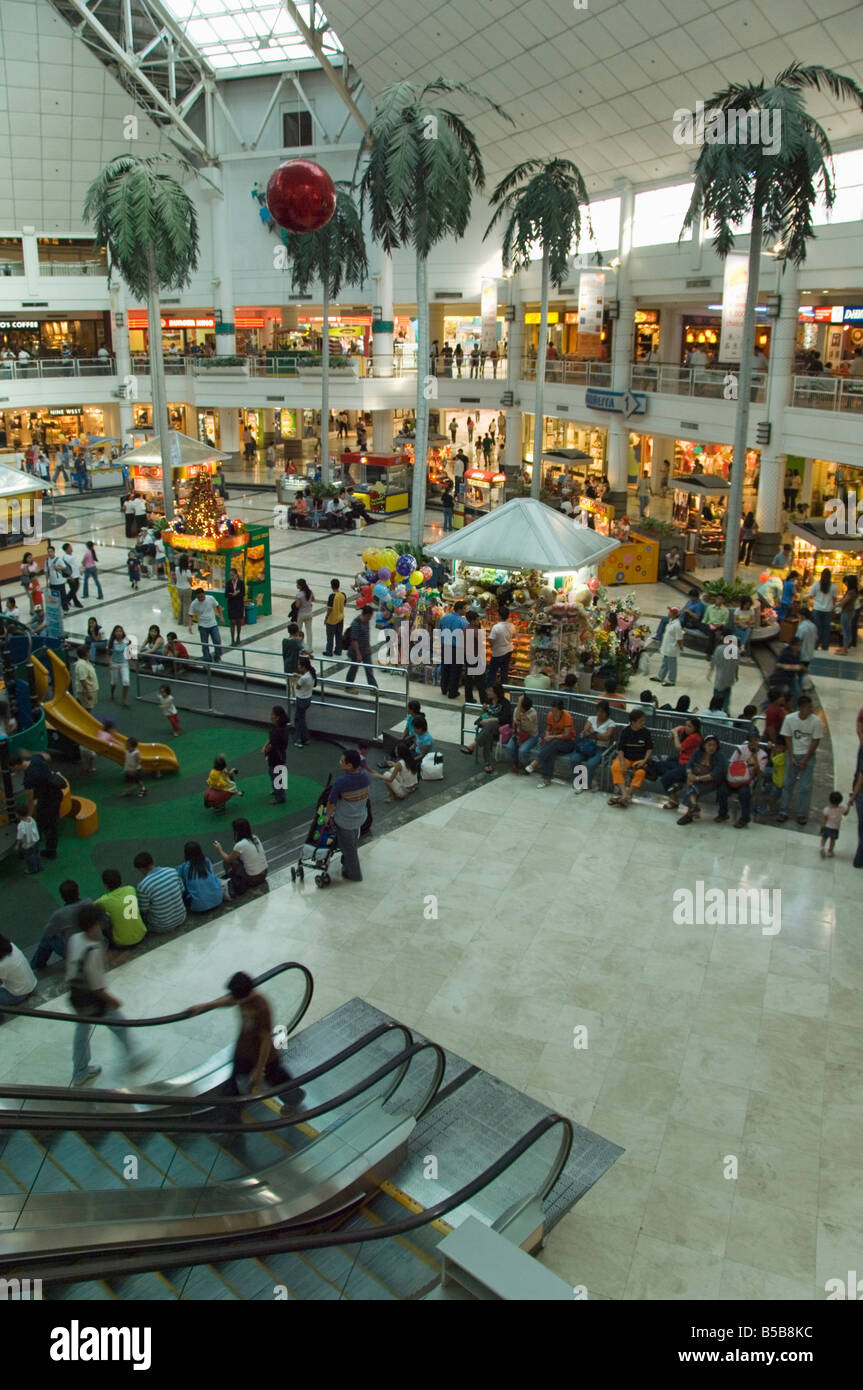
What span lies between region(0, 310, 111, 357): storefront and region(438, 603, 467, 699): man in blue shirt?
3237cm

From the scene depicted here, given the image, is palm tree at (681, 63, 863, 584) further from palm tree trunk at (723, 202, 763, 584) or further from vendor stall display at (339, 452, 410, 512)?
vendor stall display at (339, 452, 410, 512)

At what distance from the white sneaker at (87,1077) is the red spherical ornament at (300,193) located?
8.90m

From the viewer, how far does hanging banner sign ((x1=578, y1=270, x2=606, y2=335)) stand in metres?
27.1

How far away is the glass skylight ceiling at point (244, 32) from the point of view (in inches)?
1302

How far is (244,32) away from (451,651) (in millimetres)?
29486

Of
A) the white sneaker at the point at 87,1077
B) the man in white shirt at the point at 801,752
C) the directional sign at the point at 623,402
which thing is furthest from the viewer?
the directional sign at the point at 623,402

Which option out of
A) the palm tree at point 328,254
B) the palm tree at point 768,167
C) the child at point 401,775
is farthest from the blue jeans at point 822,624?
the palm tree at point 328,254

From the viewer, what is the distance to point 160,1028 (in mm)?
5945

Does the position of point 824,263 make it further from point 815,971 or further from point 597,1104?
point 597,1104

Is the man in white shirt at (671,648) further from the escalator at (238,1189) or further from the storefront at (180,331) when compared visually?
the storefront at (180,331)

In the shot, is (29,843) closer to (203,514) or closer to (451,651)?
(451,651)

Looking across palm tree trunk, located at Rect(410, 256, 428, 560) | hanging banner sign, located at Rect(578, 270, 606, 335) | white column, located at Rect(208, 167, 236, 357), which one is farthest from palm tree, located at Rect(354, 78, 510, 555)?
white column, located at Rect(208, 167, 236, 357)
